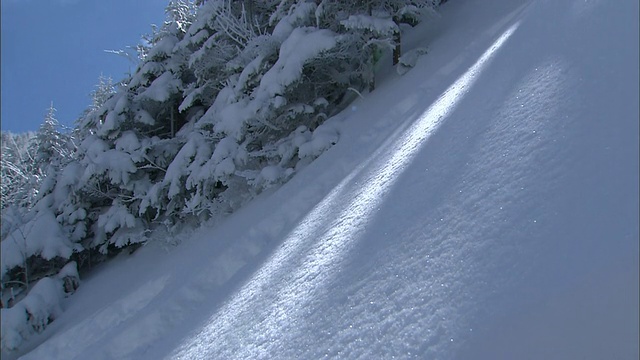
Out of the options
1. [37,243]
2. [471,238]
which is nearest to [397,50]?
[471,238]

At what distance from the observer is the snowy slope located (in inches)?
73.1

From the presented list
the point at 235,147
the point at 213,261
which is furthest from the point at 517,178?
the point at 235,147

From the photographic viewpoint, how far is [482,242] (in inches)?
89.0

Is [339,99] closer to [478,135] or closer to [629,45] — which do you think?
[478,135]

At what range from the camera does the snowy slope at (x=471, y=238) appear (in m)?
1.86

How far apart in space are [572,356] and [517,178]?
978 mm

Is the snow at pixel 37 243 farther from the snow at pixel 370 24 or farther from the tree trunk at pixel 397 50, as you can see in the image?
the tree trunk at pixel 397 50

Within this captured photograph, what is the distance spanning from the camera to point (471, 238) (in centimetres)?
234

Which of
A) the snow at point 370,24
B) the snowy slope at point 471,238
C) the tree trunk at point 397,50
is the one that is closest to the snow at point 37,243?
the snowy slope at point 471,238

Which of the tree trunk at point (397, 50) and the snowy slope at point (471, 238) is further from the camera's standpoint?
the tree trunk at point (397, 50)

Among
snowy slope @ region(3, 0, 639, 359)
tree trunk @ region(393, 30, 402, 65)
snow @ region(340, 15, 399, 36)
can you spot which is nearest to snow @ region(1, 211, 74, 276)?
snowy slope @ region(3, 0, 639, 359)

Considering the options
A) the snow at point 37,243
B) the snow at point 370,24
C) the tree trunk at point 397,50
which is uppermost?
the snow at point 37,243

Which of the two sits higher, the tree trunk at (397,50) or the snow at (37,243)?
the snow at (37,243)

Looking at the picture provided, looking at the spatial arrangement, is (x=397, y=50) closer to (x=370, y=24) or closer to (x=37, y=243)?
(x=370, y=24)
